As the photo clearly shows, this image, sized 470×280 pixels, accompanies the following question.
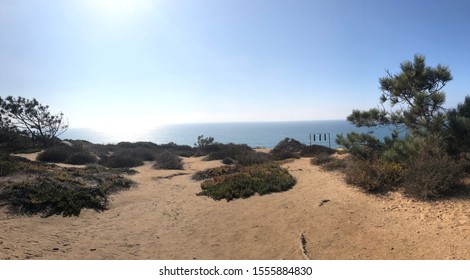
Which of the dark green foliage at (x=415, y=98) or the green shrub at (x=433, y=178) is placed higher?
the dark green foliage at (x=415, y=98)

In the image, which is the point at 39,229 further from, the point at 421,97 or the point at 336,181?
the point at 421,97

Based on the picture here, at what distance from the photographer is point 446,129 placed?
10.7 metres

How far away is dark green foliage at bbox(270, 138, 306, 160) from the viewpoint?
24500 mm

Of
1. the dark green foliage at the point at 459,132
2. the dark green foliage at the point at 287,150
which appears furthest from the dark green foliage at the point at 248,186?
the dark green foliage at the point at 287,150

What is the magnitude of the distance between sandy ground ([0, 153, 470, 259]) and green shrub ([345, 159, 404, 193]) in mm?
442

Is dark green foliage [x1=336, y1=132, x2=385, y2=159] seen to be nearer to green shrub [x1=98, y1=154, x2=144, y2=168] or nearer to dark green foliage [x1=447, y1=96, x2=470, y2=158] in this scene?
dark green foliage [x1=447, y1=96, x2=470, y2=158]

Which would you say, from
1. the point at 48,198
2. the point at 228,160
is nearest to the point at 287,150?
the point at 228,160

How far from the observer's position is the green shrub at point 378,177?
33.4 feet

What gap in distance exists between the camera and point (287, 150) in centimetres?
2783

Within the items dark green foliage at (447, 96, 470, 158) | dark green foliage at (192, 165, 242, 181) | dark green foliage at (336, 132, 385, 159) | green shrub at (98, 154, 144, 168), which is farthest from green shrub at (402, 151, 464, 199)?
green shrub at (98, 154, 144, 168)

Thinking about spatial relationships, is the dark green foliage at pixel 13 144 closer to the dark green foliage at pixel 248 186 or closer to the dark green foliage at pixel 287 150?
the dark green foliage at pixel 287 150

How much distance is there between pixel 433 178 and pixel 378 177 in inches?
73.7

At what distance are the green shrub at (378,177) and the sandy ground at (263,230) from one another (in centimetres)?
44
